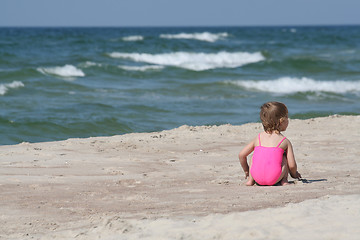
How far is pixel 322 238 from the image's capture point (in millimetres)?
3430

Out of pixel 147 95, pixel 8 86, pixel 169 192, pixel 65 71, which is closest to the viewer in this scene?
pixel 169 192

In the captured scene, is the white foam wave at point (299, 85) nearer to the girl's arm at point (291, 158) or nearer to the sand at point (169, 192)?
the sand at point (169, 192)

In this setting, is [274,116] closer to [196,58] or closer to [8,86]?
[8,86]

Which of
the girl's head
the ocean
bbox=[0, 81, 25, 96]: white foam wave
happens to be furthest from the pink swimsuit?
bbox=[0, 81, 25, 96]: white foam wave

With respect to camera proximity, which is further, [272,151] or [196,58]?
[196,58]

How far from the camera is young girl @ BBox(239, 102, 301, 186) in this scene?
201 inches

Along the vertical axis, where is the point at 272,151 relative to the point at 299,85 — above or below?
above

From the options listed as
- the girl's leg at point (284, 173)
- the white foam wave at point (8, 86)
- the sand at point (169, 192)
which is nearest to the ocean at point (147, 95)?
the white foam wave at point (8, 86)

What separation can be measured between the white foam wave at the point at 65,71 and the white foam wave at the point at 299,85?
564 centimetres

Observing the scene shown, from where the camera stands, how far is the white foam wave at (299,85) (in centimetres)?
1734

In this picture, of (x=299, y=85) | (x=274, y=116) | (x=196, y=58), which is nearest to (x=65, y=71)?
(x=299, y=85)

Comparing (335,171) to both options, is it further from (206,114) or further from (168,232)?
(206,114)

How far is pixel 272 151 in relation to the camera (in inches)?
201

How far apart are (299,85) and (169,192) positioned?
13.8 m
